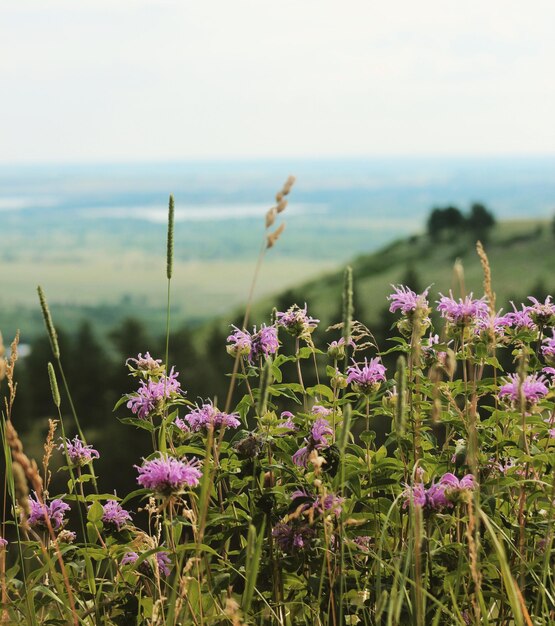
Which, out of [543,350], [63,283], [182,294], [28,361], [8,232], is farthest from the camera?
[8,232]

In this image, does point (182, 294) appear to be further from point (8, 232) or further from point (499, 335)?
point (499, 335)

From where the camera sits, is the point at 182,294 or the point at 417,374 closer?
the point at 417,374

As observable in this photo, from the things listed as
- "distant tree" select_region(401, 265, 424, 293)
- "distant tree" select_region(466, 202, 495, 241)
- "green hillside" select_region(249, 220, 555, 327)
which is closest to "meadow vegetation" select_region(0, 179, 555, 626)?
"distant tree" select_region(401, 265, 424, 293)

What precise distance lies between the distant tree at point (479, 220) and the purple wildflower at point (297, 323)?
35.6 meters

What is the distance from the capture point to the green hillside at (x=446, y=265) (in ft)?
102

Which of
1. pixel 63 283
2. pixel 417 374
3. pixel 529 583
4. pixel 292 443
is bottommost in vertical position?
pixel 63 283

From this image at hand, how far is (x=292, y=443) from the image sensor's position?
7.89 feet

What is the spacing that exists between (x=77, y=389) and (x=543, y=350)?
16402 mm

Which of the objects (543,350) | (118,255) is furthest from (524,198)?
(543,350)

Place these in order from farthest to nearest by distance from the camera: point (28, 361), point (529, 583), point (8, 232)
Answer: point (8, 232) → point (28, 361) → point (529, 583)

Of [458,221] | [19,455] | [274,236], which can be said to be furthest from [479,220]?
[19,455]

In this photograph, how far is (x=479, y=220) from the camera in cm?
3781

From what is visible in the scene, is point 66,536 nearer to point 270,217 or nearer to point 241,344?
point 241,344

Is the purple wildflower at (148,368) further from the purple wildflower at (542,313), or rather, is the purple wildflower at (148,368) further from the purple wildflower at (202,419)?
the purple wildflower at (542,313)
